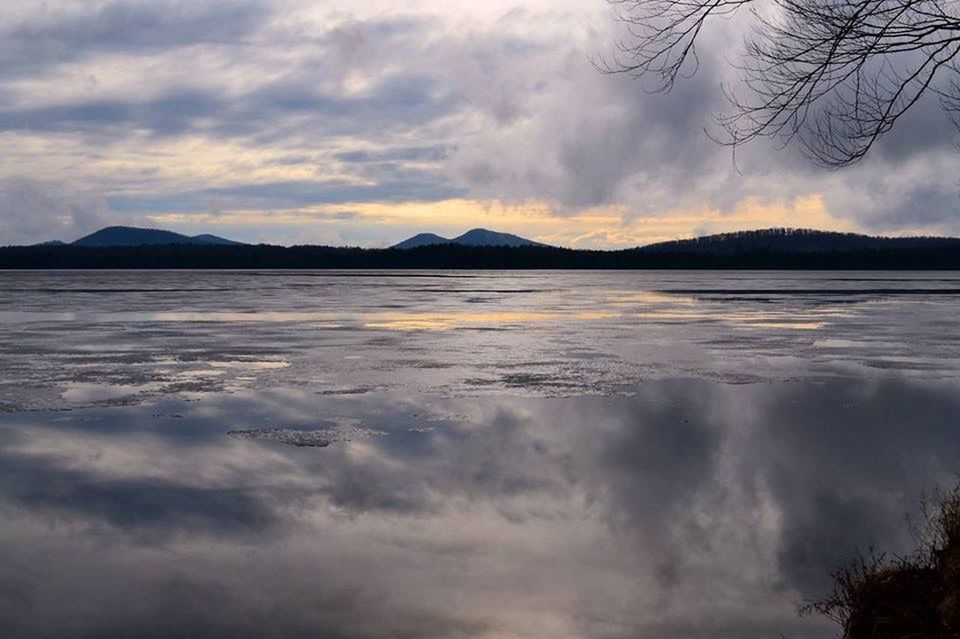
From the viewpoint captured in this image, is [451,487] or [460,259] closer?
[451,487]

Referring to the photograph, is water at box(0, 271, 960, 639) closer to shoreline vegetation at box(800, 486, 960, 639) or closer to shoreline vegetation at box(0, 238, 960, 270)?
shoreline vegetation at box(800, 486, 960, 639)

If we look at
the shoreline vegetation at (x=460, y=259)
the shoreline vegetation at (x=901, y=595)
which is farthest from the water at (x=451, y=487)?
the shoreline vegetation at (x=460, y=259)

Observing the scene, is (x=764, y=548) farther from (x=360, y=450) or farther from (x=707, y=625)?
(x=360, y=450)

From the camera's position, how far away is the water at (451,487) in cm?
688

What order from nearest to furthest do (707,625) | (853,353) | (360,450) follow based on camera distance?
(707,625) → (360,450) → (853,353)

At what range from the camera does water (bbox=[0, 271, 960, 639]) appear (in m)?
6.88

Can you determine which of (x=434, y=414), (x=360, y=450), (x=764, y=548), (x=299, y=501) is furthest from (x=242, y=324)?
(x=764, y=548)

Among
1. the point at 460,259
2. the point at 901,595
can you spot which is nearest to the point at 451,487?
the point at 901,595

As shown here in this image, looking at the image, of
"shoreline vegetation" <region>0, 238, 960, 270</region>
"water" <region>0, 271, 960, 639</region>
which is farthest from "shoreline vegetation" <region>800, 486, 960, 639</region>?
"shoreline vegetation" <region>0, 238, 960, 270</region>

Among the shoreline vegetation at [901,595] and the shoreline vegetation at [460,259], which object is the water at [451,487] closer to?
the shoreline vegetation at [901,595]

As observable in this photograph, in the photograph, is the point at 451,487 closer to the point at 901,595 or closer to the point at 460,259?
the point at 901,595

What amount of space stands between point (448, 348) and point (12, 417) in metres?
11.2

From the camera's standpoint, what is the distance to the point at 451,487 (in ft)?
32.1

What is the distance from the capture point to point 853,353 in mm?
21906
